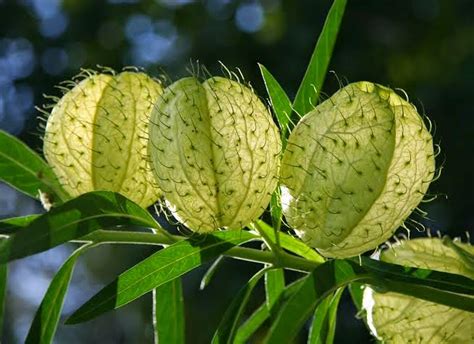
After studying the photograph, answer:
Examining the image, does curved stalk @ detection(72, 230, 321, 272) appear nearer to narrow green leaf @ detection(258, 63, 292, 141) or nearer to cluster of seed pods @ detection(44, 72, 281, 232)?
cluster of seed pods @ detection(44, 72, 281, 232)

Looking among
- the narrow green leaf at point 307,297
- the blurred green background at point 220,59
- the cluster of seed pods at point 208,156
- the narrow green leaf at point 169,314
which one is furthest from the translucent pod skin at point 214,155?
the blurred green background at point 220,59

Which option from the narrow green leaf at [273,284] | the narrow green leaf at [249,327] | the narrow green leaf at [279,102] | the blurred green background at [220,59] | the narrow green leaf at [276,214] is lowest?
the blurred green background at [220,59]

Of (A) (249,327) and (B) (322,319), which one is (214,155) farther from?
(A) (249,327)

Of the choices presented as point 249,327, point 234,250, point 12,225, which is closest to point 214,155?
point 234,250

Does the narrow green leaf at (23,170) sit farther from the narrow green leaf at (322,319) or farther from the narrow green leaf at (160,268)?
the narrow green leaf at (322,319)

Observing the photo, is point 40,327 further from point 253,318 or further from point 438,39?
point 438,39

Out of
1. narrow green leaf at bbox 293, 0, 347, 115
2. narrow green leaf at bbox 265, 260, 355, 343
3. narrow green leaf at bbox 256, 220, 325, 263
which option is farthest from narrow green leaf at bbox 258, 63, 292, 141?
narrow green leaf at bbox 265, 260, 355, 343

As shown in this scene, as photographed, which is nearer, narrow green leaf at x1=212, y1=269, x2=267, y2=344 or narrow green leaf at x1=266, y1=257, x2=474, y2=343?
narrow green leaf at x1=266, y1=257, x2=474, y2=343
